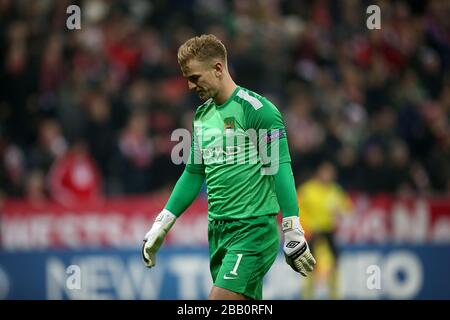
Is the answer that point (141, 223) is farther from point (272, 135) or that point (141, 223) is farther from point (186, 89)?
point (272, 135)

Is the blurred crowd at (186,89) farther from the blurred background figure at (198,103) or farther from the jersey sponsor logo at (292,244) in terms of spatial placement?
the jersey sponsor logo at (292,244)

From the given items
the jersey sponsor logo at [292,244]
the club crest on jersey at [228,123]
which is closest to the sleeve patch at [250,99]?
the club crest on jersey at [228,123]

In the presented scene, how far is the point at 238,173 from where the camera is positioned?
244 inches

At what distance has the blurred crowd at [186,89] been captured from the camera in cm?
1295

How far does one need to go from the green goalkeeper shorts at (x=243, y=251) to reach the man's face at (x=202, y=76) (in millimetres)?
860

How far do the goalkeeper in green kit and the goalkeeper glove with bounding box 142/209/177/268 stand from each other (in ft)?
0.13

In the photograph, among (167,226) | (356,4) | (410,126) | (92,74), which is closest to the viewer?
(167,226)

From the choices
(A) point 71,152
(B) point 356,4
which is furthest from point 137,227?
(B) point 356,4

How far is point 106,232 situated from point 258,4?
16.8 ft

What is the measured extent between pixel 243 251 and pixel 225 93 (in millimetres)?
1031

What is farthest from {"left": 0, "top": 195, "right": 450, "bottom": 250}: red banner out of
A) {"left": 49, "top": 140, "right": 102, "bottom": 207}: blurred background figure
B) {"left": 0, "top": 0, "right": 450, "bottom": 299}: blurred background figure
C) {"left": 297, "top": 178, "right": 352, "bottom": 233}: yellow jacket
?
{"left": 49, "top": 140, "right": 102, "bottom": 207}: blurred background figure

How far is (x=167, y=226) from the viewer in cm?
651
